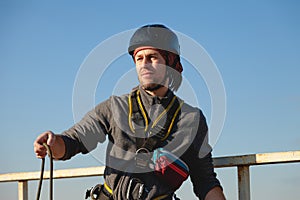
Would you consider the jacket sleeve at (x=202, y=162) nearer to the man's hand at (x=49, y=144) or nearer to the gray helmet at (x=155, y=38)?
the gray helmet at (x=155, y=38)

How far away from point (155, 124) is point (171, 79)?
0.41 metres

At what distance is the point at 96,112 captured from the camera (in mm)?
3807

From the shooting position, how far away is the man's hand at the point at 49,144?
3360mm

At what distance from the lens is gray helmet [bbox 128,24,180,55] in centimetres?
381

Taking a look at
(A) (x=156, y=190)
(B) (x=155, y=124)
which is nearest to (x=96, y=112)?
(B) (x=155, y=124)

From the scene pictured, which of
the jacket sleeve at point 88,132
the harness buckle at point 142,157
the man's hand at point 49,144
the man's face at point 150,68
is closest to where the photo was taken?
the man's hand at point 49,144

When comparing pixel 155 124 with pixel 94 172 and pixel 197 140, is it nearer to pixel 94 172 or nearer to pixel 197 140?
pixel 197 140

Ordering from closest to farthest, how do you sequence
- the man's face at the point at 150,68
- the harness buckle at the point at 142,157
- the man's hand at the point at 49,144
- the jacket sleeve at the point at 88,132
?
the man's hand at the point at 49,144, the harness buckle at the point at 142,157, the jacket sleeve at the point at 88,132, the man's face at the point at 150,68

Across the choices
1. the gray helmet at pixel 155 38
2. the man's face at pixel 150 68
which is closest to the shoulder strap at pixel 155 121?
the man's face at pixel 150 68

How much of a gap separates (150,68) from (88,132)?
540 millimetres

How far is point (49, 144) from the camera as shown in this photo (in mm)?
3383

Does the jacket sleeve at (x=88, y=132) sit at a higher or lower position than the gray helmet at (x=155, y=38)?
lower

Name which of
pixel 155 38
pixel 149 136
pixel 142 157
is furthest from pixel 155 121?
pixel 155 38

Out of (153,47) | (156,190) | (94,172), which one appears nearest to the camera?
(156,190)
